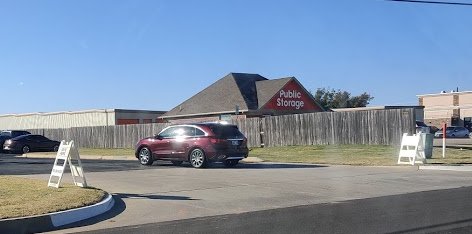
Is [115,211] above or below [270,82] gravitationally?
below

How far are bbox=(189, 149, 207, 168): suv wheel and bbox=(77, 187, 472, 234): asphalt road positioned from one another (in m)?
8.94

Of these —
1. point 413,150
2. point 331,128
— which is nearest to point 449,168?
point 413,150

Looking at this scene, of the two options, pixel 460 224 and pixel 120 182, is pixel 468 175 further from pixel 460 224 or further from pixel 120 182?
pixel 120 182

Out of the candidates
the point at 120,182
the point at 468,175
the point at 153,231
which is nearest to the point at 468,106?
the point at 468,175

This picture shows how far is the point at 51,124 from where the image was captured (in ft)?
215

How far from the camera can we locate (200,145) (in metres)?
19.9

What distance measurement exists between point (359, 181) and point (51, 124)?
5564 centimetres

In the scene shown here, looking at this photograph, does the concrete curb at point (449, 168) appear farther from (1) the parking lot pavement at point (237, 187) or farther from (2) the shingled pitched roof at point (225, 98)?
(2) the shingled pitched roof at point (225, 98)

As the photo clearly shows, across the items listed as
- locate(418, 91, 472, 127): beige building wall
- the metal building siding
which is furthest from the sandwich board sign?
locate(418, 91, 472, 127): beige building wall

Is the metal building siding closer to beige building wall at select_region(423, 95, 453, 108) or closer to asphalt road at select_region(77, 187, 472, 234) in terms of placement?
beige building wall at select_region(423, 95, 453, 108)

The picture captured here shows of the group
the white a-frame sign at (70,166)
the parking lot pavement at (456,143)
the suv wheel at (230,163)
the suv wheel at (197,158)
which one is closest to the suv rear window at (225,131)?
the suv wheel at (197,158)

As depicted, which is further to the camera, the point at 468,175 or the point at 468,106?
the point at 468,106

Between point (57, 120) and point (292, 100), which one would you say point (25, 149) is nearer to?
point (292, 100)

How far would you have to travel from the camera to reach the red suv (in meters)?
19.8
